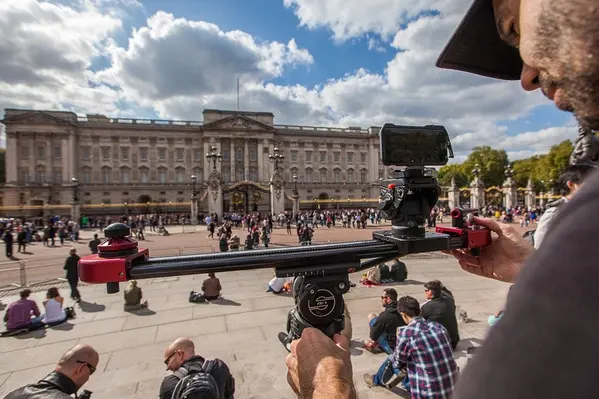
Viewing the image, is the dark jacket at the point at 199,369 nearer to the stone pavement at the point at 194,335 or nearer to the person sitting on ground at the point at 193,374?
the person sitting on ground at the point at 193,374

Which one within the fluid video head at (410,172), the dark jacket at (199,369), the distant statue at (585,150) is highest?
the distant statue at (585,150)

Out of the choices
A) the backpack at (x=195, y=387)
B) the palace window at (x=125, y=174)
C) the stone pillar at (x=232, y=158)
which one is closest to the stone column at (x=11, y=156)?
the palace window at (x=125, y=174)

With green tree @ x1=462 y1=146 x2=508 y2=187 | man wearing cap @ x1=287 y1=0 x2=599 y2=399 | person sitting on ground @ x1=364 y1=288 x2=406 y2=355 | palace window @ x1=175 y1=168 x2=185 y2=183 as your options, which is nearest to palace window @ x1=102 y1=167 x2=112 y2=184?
palace window @ x1=175 y1=168 x2=185 y2=183

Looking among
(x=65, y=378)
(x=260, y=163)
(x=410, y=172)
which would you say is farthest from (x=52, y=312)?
(x=260, y=163)

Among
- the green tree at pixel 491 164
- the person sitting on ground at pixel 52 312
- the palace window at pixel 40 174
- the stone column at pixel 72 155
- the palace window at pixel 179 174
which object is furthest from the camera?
the green tree at pixel 491 164

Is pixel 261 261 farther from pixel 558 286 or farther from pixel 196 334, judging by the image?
pixel 196 334

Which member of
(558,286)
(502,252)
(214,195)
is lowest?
(502,252)

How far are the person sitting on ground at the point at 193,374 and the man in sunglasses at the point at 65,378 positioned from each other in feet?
2.72

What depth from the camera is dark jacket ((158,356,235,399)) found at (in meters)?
3.13

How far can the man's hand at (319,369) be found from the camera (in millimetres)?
1159

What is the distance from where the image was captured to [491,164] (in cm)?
6056

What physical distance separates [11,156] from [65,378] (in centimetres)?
6067

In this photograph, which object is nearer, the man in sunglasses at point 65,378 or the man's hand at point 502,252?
the man's hand at point 502,252

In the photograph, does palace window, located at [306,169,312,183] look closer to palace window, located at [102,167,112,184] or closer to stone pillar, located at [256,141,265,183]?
stone pillar, located at [256,141,265,183]
